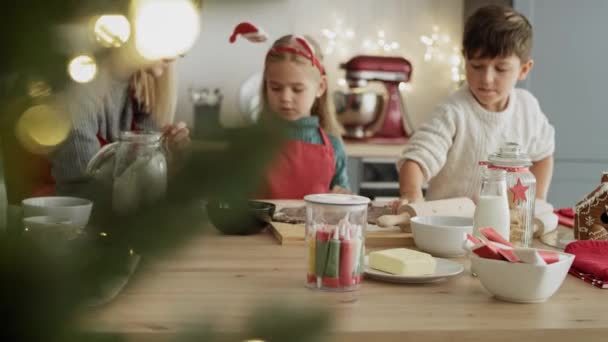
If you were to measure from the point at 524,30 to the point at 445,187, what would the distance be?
0.49 m

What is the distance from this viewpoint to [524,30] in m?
2.07

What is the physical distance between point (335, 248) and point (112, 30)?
2.87ft

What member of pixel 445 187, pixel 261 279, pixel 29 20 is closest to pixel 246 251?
pixel 261 279

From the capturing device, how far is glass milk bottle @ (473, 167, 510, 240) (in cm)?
133

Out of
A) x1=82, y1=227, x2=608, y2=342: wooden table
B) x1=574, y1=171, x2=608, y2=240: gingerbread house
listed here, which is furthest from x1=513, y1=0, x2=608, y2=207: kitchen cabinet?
x1=82, y1=227, x2=608, y2=342: wooden table

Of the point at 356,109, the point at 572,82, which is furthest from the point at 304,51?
the point at 572,82

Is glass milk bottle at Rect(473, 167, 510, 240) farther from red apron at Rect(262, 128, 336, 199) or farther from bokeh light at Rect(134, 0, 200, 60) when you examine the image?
bokeh light at Rect(134, 0, 200, 60)

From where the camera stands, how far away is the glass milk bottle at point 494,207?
133 cm

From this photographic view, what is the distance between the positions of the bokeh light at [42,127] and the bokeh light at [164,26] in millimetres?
40

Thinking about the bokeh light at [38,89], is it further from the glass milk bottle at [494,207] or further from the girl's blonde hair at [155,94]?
the glass milk bottle at [494,207]

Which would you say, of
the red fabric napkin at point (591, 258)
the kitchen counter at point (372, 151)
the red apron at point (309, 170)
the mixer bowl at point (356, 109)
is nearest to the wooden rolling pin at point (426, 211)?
the red fabric napkin at point (591, 258)

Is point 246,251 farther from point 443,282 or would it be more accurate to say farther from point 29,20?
point 29,20

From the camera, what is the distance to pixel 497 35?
6.67 ft

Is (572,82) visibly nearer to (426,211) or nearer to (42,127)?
(426,211)
